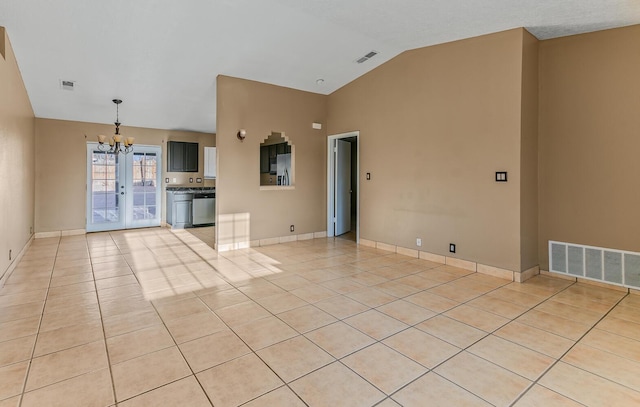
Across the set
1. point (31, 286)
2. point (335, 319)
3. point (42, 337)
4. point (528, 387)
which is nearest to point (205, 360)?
point (335, 319)

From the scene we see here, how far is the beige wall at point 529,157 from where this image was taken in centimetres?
380

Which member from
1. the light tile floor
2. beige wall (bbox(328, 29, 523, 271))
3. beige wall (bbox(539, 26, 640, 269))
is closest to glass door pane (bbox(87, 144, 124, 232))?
the light tile floor

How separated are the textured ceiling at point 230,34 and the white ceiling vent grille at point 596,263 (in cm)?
245

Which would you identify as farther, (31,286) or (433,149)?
(433,149)

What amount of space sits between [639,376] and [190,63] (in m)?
5.65

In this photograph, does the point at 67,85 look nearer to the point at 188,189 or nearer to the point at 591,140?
the point at 188,189

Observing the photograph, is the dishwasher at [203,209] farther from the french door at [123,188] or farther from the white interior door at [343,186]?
the white interior door at [343,186]

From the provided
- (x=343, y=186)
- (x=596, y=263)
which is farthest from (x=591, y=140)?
(x=343, y=186)

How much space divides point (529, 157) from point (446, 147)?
996 millimetres

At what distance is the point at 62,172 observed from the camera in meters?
6.84

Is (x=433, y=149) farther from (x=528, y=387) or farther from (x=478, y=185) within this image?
(x=528, y=387)

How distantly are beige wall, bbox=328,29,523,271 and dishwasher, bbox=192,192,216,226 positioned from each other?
4.34 metres

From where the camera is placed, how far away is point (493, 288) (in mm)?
3576

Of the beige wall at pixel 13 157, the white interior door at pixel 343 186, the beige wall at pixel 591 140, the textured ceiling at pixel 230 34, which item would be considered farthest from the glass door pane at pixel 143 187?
the beige wall at pixel 591 140
